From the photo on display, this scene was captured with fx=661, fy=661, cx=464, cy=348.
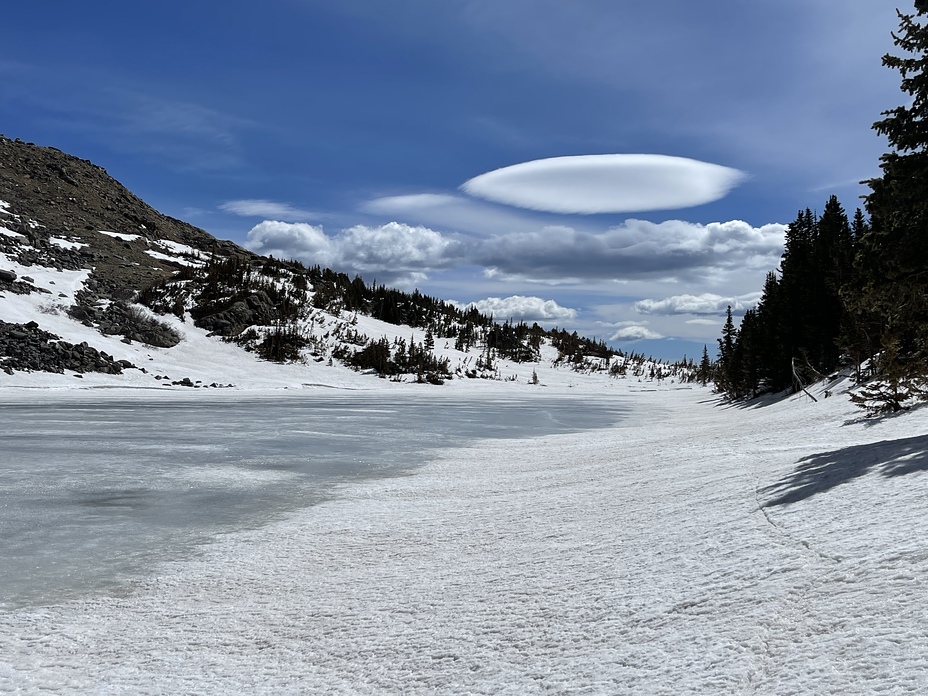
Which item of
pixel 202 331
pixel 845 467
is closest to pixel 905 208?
pixel 845 467

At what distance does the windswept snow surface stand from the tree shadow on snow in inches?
1.7

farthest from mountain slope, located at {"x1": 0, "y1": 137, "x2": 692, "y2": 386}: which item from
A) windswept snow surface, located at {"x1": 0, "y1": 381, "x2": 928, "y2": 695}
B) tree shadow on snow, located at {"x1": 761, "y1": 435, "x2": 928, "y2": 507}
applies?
tree shadow on snow, located at {"x1": 761, "y1": 435, "x2": 928, "y2": 507}

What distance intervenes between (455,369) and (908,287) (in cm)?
6223

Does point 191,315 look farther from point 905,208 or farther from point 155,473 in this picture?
point 905,208

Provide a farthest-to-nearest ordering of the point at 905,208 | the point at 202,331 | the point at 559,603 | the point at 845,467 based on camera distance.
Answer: the point at 202,331 → the point at 905,208 → the point at 845,467 → the point at 559,603

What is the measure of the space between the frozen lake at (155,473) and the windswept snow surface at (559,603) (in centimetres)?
79

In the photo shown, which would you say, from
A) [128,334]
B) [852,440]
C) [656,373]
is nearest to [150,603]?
[852,440]

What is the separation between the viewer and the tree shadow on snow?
21.2 feet

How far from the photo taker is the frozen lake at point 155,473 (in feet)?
23.0

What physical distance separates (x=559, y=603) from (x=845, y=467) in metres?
4.24

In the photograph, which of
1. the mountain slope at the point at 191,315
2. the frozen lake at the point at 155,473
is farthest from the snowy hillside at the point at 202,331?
the frozen lake at the point at 155,473

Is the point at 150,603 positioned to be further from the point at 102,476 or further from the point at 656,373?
the point at 656,373

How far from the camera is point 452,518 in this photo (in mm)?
8547

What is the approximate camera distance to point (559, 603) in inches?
196
